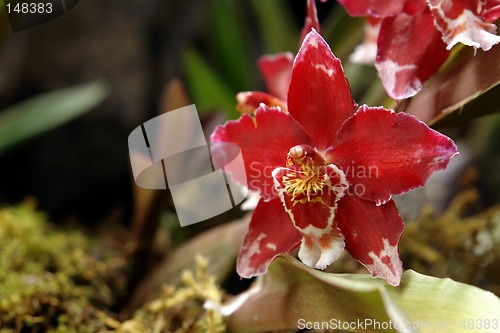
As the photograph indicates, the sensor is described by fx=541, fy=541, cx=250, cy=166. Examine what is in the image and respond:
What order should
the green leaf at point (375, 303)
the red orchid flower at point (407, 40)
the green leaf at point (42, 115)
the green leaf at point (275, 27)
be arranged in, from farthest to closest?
the green leaf at point (275, 27) → the green leaf at point (42, 115) → the red orchid flower at point (407, 40) → the green leaf at point (375, 303)

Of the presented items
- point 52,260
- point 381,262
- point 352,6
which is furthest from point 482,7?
point 52,260

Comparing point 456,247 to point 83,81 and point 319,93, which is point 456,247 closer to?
point 319,93

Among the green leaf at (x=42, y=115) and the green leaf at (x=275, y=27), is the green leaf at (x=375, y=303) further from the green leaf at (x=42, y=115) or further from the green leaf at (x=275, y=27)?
the green leaf at (x=275, y=27)

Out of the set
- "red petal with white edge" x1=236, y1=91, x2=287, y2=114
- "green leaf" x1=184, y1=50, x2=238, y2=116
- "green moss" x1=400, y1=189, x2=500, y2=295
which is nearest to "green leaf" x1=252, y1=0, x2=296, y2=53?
"green leaf" x1=184, y1=50, x2=238, y2=116

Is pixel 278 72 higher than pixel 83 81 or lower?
higher

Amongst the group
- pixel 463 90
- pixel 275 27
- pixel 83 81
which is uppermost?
pixel 463 90

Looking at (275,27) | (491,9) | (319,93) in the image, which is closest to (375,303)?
(319,93)

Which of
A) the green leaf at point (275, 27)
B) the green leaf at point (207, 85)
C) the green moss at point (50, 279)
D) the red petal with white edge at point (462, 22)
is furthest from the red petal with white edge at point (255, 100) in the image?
the green leaf at point (275, 27)

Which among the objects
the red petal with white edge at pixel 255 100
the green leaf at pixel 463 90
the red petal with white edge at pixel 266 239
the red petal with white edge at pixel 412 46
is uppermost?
the red petal with white edge at pixel 412 46

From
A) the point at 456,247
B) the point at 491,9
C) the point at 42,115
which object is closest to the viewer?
the point at 491,9
